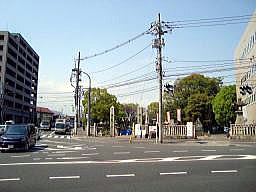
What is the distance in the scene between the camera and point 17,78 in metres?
90.1

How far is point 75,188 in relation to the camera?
7895 mm

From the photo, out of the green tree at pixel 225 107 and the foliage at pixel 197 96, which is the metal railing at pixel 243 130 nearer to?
the green tree at pixel 225 107

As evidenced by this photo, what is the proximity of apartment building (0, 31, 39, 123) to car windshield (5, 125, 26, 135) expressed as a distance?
4479 cm

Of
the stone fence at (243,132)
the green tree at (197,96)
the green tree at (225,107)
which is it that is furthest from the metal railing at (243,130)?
the green tree at (197,96)

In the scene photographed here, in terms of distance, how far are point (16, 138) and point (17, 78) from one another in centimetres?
7671

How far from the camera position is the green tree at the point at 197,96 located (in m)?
66.8

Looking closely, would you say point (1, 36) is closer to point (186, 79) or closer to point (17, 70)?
point (17, 70)

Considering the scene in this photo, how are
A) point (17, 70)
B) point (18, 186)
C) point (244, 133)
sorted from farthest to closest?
point (17, 70)
point (244, 133)
point (18, 186)

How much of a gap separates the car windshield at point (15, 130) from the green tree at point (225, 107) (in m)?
51.1

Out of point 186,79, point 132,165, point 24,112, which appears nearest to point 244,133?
point 132,165

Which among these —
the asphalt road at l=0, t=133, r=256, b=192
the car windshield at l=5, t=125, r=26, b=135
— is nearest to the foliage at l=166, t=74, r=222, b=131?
the car windshield at l=5, t=125, r=26, b=135

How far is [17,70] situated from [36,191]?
87.9 m

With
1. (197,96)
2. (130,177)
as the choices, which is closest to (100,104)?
(197,96)

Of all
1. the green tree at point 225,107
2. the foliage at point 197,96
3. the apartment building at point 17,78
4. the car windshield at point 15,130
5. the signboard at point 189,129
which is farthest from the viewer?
the apartment building at point 17,78
